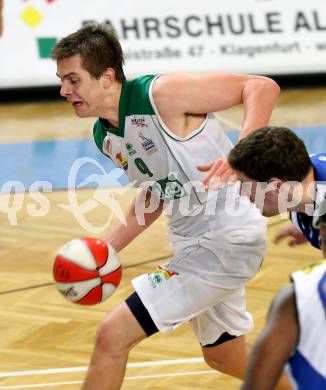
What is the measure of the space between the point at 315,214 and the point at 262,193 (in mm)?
266

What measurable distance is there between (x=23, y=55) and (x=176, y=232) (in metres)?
8.74

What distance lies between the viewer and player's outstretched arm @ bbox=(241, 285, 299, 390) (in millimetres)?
3188

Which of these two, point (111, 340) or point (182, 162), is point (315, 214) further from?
point (111, 340)

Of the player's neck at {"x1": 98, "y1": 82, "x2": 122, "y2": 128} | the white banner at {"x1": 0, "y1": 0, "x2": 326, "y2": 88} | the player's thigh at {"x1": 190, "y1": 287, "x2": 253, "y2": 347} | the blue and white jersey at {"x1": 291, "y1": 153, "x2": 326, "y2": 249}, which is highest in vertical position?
the player's neck at {"x1": 98, "y1": 82, "x2": 122, "y2": 128}

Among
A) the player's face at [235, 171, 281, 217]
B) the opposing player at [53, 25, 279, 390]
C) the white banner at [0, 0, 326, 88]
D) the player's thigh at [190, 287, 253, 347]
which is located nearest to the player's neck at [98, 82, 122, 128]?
the opposing player at [53, 25, 279, 390]

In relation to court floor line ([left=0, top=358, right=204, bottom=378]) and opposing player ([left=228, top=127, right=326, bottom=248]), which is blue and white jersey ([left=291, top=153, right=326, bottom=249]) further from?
court floor line ([left=0, top=358, right=204, bottom=378])

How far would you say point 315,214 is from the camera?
4.67 m

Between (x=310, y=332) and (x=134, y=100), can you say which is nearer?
(x=310, y=332)

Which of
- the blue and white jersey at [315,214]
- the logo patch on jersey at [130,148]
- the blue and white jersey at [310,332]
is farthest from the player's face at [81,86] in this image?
the blue and white jersey at [310,332]

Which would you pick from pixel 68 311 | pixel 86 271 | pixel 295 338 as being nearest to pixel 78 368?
pixel 68 311

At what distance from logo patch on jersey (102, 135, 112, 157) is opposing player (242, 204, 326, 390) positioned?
2.39 meters

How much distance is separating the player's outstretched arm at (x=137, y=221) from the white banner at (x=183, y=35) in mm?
8348

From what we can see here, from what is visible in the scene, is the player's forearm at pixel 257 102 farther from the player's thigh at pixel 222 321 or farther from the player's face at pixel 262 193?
the player's thigh at pixel 222 321

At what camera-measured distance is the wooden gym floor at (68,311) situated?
20.8 ft
